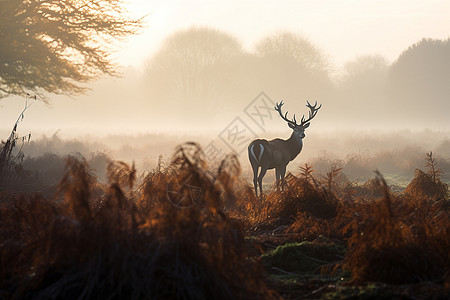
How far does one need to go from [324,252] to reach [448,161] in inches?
565

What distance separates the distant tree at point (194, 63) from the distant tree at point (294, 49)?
10.8ft

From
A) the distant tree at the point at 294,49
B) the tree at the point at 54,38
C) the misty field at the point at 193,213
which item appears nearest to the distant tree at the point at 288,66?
the distant tree at the point at 294,49

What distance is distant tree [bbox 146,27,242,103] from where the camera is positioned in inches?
2183

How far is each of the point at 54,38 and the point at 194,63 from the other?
40.7 m

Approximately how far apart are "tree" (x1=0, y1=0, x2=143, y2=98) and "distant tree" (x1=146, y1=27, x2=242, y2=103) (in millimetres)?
38942

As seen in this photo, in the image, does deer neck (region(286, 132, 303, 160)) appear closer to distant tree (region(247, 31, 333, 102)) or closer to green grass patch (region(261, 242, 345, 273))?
green grass patch (region(261, 242, 345, 273))

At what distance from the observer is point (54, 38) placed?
1623 cm

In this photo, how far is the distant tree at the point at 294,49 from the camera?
5562cm

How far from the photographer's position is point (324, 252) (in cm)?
514

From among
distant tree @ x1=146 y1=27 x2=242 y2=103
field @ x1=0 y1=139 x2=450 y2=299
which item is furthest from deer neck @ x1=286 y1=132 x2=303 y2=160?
distant tree @ x1=146 y1=27 x2=242 y2=103

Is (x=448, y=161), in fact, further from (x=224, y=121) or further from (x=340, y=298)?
(x=224, y=121)

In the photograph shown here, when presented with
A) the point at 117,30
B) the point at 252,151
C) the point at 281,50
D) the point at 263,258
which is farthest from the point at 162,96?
the point at 263,258

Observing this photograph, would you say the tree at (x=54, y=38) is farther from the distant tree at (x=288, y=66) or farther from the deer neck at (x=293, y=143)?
the distant tree at (x=288, y=66)

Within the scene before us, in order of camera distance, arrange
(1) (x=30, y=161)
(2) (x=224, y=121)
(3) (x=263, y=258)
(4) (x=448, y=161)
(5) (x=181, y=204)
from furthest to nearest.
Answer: (2) (x=224, y=121) < (4) (x=448, y=161) < (1) (x=30, y=161) < (3) (x=263, y=258) < (5) (x=181, y=204)
